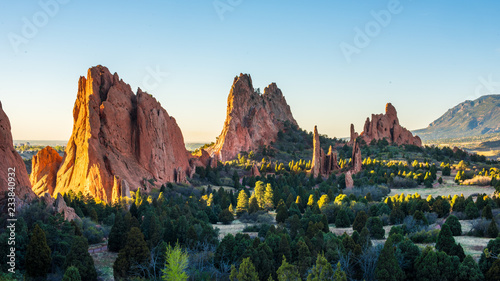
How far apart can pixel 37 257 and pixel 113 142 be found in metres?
31.0

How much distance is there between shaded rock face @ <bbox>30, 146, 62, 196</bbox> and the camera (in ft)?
184

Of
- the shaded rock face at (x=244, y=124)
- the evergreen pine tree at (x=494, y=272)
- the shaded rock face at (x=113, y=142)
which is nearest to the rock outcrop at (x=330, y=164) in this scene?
the shaded rock face at (x=244, y=124)

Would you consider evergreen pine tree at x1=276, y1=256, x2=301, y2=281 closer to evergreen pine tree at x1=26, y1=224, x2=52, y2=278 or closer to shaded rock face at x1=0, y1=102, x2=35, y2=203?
evergreen pine tree at x1=26, y1=224, x2=52, y2=278

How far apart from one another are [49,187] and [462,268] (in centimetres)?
4609

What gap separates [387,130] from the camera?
116375mm

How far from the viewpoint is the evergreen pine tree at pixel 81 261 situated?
85.9ft

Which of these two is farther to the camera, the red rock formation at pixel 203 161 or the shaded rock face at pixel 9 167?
the red rock formation at pixel 203 161

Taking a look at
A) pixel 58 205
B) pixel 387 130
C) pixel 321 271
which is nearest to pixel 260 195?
pixel 58 205

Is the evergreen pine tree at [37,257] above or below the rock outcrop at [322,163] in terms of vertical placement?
below

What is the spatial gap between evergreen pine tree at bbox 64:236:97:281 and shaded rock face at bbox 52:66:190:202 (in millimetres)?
22999

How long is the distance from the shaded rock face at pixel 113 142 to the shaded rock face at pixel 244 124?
35.5 metres

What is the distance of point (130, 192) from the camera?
5247 centimetres

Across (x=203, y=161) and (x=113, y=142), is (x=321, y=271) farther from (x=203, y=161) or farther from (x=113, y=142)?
(x=203, y=161)

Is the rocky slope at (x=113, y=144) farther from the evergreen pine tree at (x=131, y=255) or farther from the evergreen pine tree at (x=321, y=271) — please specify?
the evergreen pine tree at (x=321, y=271)
